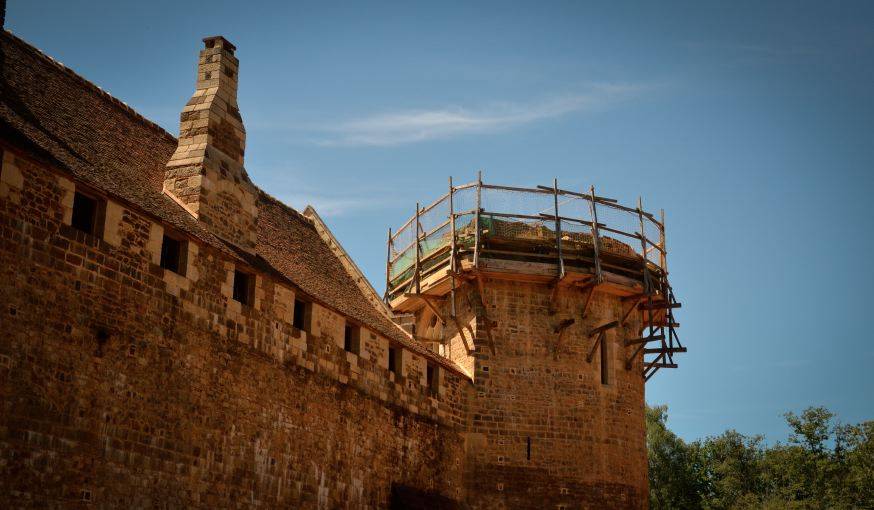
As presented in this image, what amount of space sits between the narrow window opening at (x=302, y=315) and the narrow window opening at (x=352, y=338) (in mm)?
1493

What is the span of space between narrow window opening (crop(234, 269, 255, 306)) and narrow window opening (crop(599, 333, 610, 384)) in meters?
10.8

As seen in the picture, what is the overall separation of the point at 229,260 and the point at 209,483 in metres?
4.01

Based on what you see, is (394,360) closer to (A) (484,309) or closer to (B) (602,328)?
(A) (484,309)

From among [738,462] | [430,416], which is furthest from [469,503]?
[738,462]

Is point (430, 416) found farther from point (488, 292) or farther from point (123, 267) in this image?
point (123, 267)

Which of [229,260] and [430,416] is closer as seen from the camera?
[229,260]

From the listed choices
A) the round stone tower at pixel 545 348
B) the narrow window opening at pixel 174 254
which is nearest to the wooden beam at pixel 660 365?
the round stone tower at pixel 545 348

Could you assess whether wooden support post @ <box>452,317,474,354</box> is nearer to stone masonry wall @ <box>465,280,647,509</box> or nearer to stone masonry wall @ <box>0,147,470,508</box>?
stone masonry wall @ <box>465,280,647,509</box>

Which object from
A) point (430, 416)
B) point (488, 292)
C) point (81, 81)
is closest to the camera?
point (81, 81)

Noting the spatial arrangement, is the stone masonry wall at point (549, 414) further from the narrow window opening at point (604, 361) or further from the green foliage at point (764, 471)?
the green foliage at point (764, 471)

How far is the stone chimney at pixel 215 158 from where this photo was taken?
21.9 meters

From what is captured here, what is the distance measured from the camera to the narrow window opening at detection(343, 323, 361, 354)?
2394 centimetres

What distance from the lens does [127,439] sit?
1722 cm

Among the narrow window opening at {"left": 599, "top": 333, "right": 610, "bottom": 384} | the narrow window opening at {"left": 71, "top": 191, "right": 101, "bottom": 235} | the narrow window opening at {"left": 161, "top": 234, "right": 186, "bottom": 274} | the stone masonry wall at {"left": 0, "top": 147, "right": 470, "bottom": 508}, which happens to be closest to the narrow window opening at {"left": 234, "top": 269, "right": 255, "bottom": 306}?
the stone masonry wall at {"left": 0, "top": 147, "right": 470, "bottom": 508}
